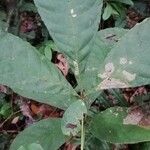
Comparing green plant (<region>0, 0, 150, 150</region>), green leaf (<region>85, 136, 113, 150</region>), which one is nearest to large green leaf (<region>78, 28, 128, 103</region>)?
green plant (<region>0, 0, 150, 150</region>)

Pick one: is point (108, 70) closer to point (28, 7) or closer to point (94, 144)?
point (94, 144)

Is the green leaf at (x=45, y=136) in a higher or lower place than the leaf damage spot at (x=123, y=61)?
lower

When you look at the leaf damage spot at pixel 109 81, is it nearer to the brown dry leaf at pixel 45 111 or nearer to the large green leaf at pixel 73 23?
the large green leaf at pixel 73 23

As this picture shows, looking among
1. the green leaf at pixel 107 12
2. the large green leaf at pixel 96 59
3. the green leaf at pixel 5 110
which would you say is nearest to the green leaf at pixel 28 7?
the green leaf at pixel 107 12

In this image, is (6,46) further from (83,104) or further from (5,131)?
(5,131)

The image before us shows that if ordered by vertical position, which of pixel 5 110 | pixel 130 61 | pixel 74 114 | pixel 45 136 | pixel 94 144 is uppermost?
pixel 130 61

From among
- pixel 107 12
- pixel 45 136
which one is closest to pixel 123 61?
pixel 45 136

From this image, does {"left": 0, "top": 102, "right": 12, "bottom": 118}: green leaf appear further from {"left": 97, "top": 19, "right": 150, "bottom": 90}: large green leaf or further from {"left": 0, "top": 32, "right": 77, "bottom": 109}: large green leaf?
{"left": 97, "top": 19, "right": 150, "bottom": 90}: large green leaf
